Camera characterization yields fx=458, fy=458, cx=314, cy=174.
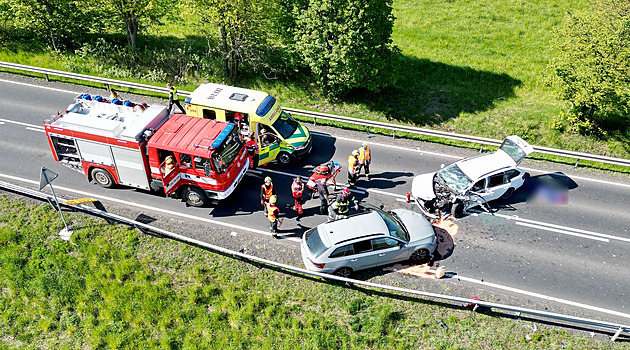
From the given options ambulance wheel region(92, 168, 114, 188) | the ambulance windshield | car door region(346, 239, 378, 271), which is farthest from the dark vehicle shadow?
ambulance wheel region(92, 168, 114, 188)

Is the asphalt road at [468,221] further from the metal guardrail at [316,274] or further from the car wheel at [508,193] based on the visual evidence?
the metal guardrail at [316,274]

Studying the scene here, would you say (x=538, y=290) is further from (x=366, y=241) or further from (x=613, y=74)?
(x=613, y=74)

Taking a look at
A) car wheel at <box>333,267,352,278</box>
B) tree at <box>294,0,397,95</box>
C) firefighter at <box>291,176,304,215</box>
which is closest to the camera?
car wheel at <box>333,267,352,278</box>

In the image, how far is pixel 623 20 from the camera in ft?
63.6

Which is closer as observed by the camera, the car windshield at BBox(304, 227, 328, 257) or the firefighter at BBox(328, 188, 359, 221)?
the car windshield at BBox(304, 227, 328, 257)

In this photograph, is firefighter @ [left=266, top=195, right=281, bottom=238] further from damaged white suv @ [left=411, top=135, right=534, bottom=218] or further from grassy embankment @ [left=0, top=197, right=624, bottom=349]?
damaged white suv @ [left=411, top=135, right=534, bottom=218]

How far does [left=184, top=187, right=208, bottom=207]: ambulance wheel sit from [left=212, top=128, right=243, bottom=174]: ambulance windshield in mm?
1296

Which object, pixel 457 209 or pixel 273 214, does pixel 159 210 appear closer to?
pixel 273 214

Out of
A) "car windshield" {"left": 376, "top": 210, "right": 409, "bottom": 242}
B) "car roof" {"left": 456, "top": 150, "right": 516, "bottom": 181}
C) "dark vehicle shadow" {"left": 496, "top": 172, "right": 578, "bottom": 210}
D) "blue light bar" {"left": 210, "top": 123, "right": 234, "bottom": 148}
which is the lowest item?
"dark vehicle shadow" {"left": 496, "top": 172, "right": 578, "bottom": 210}

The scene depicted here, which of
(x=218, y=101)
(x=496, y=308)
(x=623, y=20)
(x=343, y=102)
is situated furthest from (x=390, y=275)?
(x=623, y=20)

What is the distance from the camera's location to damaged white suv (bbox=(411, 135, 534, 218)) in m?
16.2

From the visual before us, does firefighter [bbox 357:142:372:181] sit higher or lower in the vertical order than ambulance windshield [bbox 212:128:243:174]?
lower

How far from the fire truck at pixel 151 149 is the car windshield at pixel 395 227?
5.47m

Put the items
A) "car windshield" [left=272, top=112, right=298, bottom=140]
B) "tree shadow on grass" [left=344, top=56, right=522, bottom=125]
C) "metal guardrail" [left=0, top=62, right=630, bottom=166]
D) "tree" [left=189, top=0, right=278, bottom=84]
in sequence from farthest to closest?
"tree shadow on grass" [left=344, top=56, right=522, bottom=125]
"tree" [left=189, top=0, right=278, bottom=84]
"metal guardrail" [left=0, top=62, right=630, bottom=166]
"car windshield" [left=272, top=112, right=298, bottom=140]
